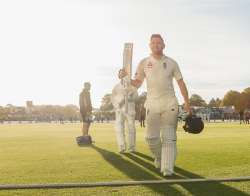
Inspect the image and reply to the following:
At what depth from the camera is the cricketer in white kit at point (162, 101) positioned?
360 inches

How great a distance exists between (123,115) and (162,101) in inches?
229

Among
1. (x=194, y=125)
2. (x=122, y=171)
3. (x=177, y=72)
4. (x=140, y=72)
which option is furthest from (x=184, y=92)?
(x=122, y=171)

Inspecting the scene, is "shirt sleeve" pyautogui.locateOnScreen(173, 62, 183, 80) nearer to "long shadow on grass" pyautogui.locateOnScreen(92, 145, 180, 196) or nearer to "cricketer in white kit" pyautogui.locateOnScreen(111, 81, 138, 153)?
"long shadow on grass" pyautogui.locateOnScreen(92, 145, 180, 196)

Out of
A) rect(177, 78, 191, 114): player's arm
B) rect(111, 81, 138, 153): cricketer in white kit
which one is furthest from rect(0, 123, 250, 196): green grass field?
rect(177, 78, 191, 114): player's arm

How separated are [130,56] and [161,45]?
3.20 metres

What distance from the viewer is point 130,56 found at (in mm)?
12453

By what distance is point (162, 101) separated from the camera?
30.1 ft

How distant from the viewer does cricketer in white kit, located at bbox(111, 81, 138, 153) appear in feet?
47.7

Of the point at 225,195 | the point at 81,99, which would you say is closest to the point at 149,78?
the point at 225,195

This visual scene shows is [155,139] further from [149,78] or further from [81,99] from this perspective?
[81,99]

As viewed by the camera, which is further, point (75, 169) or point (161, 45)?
point (75, 169)

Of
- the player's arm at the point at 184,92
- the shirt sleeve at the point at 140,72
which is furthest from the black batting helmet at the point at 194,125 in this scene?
the shirt sleeve at the point at 140,72

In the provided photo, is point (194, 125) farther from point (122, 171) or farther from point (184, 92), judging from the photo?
point (122, 171)

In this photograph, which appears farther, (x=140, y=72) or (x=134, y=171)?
(x=134, y=171)
